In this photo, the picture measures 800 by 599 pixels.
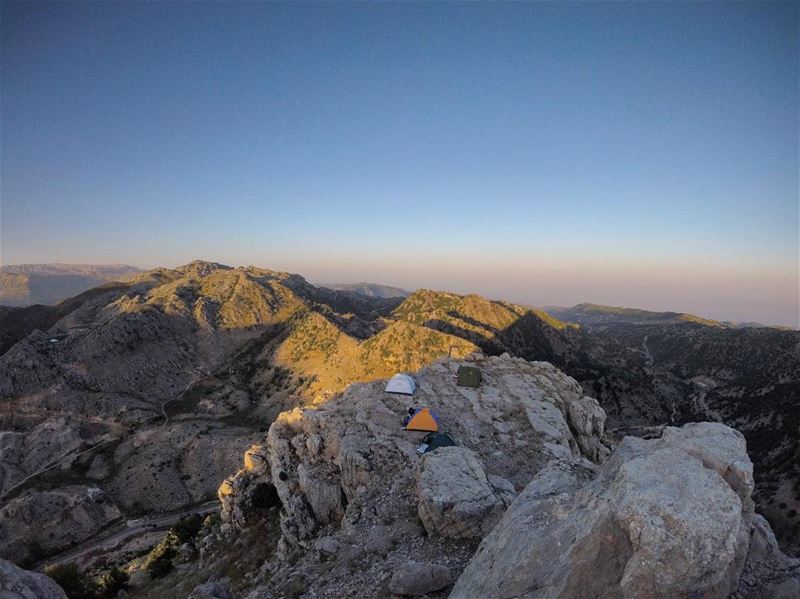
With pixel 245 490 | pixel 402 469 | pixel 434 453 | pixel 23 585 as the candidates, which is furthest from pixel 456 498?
pixel 245 490

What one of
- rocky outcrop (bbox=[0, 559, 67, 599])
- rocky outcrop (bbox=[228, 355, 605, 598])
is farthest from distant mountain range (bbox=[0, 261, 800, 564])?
rocky outcrop (bbox=[0, 559, 67, 599])

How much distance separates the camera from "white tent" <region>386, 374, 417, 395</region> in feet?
113

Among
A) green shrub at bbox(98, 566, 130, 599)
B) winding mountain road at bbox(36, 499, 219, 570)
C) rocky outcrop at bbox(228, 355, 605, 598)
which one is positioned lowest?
winding mountain road at bbox(36, 499, 219, 570)

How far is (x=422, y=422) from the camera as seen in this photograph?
2947 centimetres

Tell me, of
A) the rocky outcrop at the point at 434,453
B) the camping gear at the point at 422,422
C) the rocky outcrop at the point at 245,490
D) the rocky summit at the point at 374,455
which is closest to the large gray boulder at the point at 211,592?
the rocky summit at the point at 374,455

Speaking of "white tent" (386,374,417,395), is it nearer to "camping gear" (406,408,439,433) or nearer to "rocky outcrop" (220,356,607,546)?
"rocky outcrop" (220,356,607,546)

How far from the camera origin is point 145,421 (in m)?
85.4

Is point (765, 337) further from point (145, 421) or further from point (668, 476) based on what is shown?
point (145, 421)

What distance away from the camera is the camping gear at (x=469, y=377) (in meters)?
36.4

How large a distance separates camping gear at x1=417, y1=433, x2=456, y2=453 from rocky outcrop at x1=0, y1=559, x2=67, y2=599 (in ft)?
58.8

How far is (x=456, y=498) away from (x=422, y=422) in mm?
11641

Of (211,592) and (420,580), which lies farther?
(211,592)

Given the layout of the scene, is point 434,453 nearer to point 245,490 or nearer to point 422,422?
point 422,422

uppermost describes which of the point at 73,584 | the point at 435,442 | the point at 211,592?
the point at 435,442
